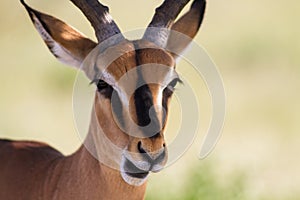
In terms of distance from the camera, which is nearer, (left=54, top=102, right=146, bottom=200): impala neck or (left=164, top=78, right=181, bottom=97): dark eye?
(left=164, top=78, right=181, bottom=97): dark eye

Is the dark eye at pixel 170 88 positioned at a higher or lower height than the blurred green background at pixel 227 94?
higher

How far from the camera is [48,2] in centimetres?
1838

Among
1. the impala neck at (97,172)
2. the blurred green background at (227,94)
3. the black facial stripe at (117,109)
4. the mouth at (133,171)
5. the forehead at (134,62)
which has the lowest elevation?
the blurred green background at (227,94)

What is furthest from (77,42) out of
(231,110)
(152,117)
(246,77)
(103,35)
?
(246,77)

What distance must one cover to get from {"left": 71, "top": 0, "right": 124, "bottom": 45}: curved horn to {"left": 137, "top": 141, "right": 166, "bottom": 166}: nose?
101 centimetres

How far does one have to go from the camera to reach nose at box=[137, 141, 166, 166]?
691 cm

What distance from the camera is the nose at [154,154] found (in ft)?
22.7

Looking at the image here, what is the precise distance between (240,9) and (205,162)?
8317 mm

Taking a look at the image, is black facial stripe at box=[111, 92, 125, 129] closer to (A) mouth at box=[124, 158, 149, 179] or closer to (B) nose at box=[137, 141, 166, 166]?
(A) mouth at box=[124, 158, 149, 179]

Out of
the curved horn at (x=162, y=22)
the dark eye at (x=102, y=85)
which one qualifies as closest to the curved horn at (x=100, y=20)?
the curved horn at (x=162, y=22)

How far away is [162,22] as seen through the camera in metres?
7.95

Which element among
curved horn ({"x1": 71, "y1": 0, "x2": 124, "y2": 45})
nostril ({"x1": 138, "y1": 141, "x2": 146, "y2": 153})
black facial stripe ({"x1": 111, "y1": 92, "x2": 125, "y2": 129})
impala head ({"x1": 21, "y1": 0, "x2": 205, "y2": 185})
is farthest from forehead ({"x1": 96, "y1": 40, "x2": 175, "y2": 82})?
nostril ({"x1": 138, "y1": 141, "x2": 146, "y2": 153})

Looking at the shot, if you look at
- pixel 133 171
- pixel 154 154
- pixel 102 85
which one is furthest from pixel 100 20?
pixel 154 154

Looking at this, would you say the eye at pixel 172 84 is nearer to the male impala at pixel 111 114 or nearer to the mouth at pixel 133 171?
the male impala at pixel 111 114
